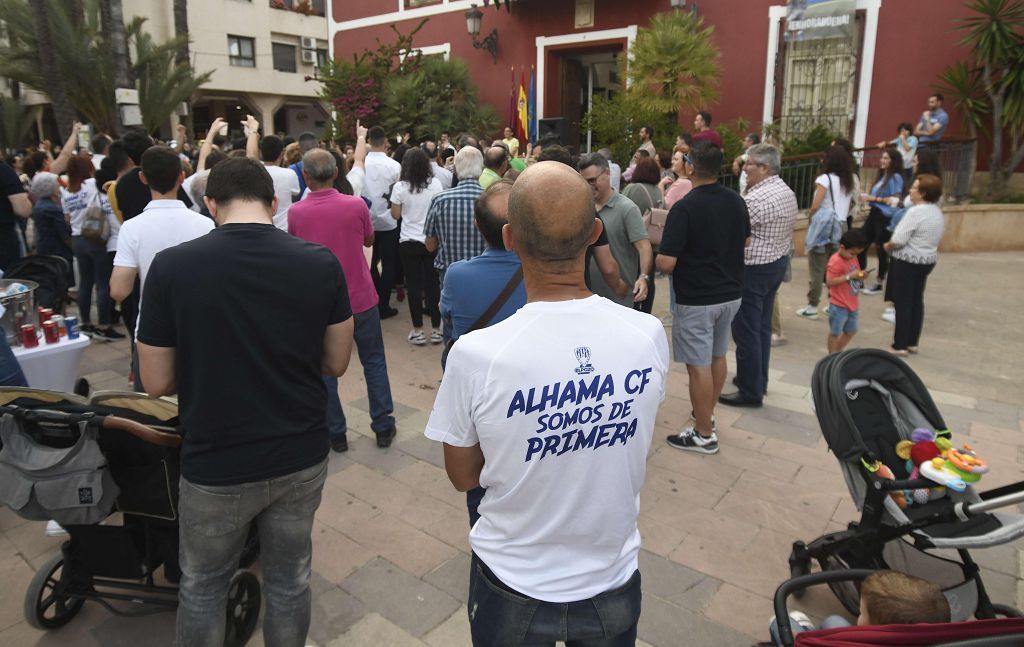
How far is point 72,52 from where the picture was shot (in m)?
16.7

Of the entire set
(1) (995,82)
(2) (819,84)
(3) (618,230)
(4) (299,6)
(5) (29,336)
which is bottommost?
(5) (29,336)

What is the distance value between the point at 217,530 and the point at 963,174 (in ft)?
43.3

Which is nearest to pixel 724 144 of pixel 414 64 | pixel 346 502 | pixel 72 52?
pixel 414 64

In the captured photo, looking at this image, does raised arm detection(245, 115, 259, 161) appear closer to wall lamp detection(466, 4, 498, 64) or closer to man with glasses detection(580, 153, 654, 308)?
man with glasses detection(580, 153, 654, 308)

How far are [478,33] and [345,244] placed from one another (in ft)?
50.2

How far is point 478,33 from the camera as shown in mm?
17734

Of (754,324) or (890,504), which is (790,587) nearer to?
(890,504)

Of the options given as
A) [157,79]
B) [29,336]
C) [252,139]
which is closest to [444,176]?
[252,139]

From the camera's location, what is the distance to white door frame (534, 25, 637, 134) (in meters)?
15.5

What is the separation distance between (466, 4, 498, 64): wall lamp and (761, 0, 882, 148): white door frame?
7.00m

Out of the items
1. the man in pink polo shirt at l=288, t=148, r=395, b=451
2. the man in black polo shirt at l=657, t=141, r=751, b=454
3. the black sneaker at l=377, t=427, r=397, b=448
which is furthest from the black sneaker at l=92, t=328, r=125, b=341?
the man in black polo shirt at l=657, t=141, r=751, b=454

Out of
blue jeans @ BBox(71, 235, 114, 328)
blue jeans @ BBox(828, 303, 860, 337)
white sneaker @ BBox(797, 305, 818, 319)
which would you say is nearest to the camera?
blue jeans @ BBox(828, 303, 860, 337)

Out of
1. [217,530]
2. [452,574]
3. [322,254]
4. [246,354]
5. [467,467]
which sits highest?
[322,254]

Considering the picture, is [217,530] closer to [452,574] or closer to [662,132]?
[452,574]
